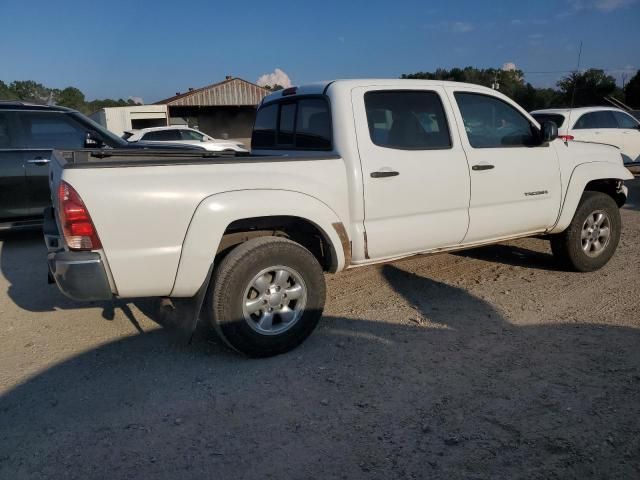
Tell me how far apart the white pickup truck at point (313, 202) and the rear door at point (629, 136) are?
758cm

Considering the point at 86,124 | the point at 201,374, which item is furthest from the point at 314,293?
the point at 86,124

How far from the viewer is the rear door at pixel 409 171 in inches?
156

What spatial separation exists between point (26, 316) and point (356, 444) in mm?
3420

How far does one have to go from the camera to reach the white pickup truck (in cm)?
315

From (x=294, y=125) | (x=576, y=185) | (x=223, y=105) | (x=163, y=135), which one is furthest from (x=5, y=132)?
(x=223, y=105)

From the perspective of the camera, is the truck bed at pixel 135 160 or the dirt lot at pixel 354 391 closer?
the dirt lot at pixel 354 391

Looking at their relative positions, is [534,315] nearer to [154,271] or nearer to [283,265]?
[283,265]

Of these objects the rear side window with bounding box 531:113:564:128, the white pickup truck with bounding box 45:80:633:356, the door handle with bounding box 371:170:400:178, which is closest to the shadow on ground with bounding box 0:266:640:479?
the white pickup truck with bounding box 45:80:633:356

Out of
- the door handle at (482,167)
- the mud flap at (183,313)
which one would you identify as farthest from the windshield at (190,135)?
the mud flap at (183,313)

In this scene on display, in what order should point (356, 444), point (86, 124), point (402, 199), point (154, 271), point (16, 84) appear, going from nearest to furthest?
point (356, 444)
point (154, 271)
point (402, 199)
point (86, 124)
point (16, 84)

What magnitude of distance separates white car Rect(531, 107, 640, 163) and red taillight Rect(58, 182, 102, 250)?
10029 millimetres

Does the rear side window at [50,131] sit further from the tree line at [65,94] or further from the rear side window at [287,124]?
the tree line at [65,94]

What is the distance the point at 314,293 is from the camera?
3.78 metres

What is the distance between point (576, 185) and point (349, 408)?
3.47 meters
